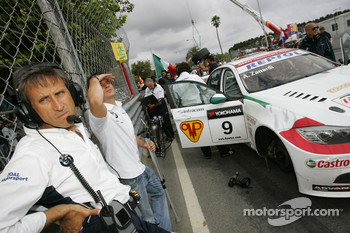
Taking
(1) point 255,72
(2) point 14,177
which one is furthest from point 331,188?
(2) point 14,177

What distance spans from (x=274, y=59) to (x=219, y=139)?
1619 mm

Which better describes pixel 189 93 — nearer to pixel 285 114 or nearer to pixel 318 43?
pixel 285 114

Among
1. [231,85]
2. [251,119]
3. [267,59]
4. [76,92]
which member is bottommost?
[251,119]

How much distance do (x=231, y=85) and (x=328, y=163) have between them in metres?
2.08

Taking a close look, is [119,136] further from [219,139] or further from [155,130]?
[155,130]

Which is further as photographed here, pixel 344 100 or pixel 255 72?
pixel 255 72

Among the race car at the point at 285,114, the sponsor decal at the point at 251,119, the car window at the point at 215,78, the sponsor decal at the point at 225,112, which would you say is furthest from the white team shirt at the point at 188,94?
the sponsor decal at the point at 251,119

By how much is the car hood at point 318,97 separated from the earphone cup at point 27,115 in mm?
2287

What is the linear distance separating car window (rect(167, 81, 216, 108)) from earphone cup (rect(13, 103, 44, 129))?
2693mm

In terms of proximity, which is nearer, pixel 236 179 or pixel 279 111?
pixel 279 111

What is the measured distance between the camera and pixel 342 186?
73.0 inches

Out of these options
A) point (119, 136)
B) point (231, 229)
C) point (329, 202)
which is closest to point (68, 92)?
point (119, 136)

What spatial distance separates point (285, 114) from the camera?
2207 mm

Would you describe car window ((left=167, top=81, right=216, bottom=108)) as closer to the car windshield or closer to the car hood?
the car windshield
